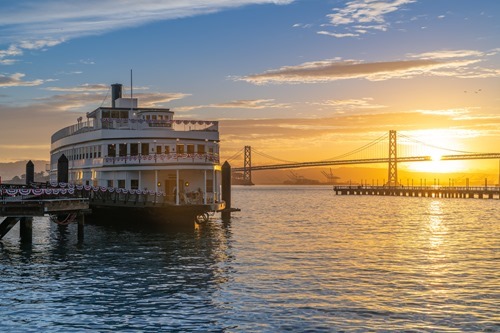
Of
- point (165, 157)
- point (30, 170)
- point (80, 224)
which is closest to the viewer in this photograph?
point (80, 224)

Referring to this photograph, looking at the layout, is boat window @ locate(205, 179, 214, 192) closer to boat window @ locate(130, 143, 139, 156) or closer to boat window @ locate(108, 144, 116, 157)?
boat window @ locate(130, 143, 139, 156)

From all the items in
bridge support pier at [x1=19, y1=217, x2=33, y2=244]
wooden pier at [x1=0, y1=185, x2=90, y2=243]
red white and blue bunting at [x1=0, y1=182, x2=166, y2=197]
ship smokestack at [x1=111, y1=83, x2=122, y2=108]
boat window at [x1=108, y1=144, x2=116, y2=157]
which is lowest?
bridge support pier at [x1=19, y1=217, x2=33, y2=244]

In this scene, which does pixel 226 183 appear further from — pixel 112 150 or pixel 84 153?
pixel 84 153

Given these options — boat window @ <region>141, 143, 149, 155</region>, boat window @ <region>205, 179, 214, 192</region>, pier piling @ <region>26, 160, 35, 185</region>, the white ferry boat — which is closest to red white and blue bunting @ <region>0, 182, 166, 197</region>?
the white ferry boat

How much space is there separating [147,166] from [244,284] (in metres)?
24.0

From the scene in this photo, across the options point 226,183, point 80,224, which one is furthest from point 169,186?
point 80,224

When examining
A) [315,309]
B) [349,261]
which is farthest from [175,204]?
[315,309]

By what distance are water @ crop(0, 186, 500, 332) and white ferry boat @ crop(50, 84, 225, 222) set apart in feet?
7.74

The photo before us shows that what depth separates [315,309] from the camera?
22766mm

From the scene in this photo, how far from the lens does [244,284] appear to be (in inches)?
1077

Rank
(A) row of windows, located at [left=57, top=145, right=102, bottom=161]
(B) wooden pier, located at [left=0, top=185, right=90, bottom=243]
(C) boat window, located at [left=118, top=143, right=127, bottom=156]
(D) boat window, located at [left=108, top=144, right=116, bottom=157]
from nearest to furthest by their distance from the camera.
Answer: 1. (B) wooden pier, located at [left=0, top=185, right=90, bottom=243]
2. (C) boat window, located at [left=118, top=143, right=127, bottom=156]
3. (D) boat window, located at [left=108, top=144, right=116, bottom=157]
4. (A) row of windows, located at [left=57, top=145, right=102, bottom=161]

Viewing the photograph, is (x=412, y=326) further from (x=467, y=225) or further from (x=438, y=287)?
(x=467, y=225)

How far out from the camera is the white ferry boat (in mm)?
48219

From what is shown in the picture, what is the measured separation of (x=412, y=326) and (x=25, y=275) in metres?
17.6
